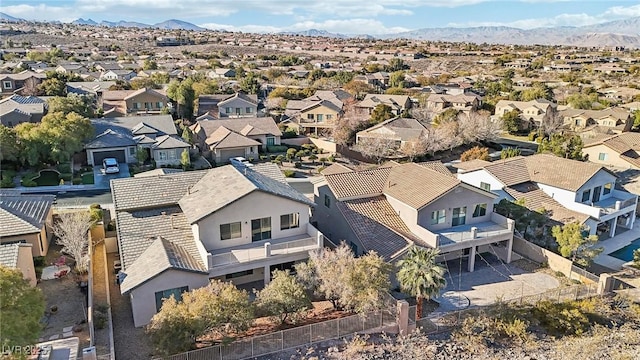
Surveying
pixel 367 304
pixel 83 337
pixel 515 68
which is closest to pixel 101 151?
pixel 83 337

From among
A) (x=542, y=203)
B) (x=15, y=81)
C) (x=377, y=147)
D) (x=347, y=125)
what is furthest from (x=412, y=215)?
(x=15, y=81)

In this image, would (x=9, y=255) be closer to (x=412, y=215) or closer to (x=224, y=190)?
(x=224, y=190)

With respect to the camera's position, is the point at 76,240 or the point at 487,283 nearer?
the point at 76,240

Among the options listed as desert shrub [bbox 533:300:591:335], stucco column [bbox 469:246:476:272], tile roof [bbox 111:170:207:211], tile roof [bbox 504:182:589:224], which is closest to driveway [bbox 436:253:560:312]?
stucco column [bbox 469:246:476:272]

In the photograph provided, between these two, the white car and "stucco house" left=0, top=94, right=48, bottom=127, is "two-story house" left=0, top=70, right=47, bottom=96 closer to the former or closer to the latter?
"stucco house" left=0, top=94, right=48, bottom=127

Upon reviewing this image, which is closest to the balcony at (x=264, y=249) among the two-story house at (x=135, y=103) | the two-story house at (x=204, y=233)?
the two-story house at (x=204, y=233)
